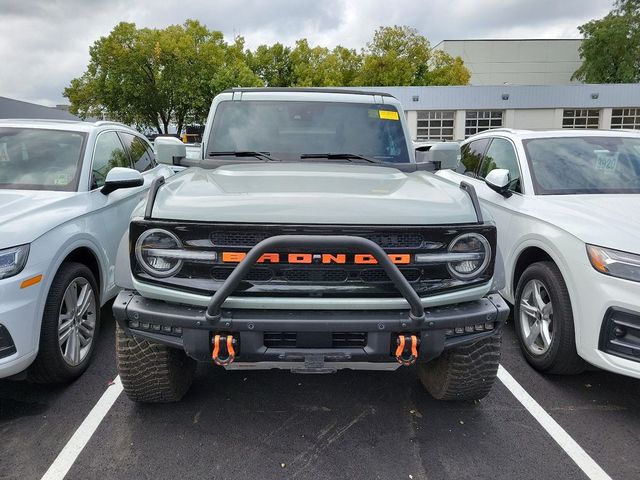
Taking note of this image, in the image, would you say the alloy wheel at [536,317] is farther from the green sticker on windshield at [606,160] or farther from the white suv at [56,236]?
the white suv at [56,236]

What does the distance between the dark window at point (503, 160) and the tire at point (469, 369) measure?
6.62 feet

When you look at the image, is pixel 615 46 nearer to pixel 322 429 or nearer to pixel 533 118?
pixel 533 118

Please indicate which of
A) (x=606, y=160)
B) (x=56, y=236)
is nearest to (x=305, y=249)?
(x=56, y=236)

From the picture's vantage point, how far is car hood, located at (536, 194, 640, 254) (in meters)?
3.12

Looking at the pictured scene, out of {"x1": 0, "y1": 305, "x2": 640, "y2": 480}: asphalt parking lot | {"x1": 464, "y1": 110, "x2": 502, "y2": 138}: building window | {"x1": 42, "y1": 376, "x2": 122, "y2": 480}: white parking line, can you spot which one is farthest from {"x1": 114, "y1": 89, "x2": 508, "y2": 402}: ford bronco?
{"x1": 464, "y1": 110, "x2": 502, "y2": 138}: building window

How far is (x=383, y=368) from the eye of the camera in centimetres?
259

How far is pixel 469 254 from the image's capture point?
253cm

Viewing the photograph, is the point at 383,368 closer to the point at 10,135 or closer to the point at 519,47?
the point at 10,135

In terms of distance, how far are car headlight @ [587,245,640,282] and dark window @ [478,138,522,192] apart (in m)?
1.33

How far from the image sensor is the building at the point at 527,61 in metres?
79.3

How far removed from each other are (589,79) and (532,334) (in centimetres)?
6080

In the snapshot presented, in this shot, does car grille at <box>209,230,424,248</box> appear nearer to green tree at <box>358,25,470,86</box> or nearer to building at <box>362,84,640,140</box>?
building at <box>362,84,640,140</box>

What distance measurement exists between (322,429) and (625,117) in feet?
150

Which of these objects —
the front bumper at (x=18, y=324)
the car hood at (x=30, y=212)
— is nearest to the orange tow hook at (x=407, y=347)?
the front bumper at (x=18, y=324)
